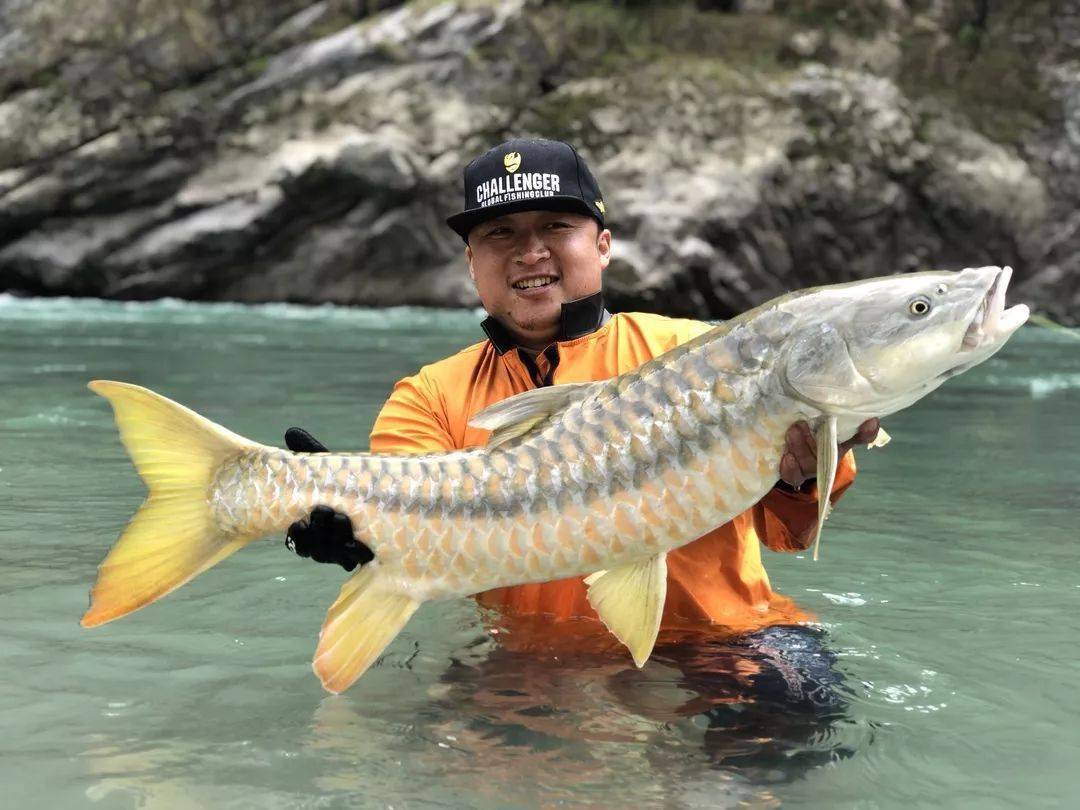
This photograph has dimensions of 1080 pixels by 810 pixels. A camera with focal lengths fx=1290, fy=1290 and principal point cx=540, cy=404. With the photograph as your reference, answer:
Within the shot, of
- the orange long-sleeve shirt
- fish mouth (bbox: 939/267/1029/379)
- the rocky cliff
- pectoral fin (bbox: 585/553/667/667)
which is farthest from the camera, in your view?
the rocky cliff

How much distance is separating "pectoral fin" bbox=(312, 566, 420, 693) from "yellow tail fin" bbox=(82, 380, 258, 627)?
1.07 ft

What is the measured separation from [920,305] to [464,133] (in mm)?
22255

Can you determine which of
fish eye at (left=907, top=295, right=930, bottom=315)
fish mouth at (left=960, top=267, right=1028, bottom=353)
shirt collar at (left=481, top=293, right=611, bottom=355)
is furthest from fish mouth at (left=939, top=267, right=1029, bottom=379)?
shirt collar at (left=481, top=293, right=611, bottom=355)

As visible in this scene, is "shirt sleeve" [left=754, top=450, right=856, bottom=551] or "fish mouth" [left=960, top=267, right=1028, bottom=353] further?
"shirt sleeve" [left=754, top=450, right=856, bottom=551]

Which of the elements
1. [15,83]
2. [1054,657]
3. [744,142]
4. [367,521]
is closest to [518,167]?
[367,521]

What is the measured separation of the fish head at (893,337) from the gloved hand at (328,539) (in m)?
1.13

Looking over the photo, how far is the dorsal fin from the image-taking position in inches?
125

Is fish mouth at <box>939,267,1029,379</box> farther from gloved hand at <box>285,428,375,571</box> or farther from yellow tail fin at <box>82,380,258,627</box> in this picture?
yellow tail fin at <box>82,380,258,627</box>

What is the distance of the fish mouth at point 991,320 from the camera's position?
2.82 metres

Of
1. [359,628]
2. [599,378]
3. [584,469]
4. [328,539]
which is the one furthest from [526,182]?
[359,628]

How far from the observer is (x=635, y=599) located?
317 cm

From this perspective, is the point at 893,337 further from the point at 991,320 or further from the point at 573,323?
the point at 573,323

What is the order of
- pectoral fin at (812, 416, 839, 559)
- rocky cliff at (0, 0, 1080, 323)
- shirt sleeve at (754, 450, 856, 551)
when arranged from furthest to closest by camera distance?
rocky cliff at (0, 0, 1080, 323) < shirt sleeve at (754, 450, 856, 551) < pectoral fin at (812, 416, 839, 559)

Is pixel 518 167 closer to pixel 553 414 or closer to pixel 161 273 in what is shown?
pixel 553 414
